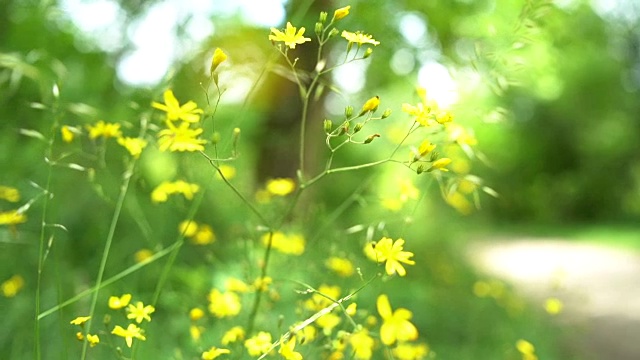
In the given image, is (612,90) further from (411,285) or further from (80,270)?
(80,270)

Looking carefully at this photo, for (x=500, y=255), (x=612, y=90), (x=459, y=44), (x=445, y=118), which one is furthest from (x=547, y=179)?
(x=445, y=118)

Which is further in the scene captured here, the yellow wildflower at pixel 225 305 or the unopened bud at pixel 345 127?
the yellow wildflower at pixel 225 305

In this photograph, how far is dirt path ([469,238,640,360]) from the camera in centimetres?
446

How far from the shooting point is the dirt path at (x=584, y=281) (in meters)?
4.46

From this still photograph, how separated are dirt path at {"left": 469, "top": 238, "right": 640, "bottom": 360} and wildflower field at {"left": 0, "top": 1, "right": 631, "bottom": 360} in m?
0.64

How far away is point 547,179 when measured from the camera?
59.8 ft

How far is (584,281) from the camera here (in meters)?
7.58

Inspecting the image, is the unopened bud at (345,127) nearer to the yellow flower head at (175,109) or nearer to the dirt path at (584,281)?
the yellow flower head at (175,109)

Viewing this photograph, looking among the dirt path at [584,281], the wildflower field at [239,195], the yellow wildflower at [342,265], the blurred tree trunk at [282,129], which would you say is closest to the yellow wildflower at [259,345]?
the wildflower field at [239,195]

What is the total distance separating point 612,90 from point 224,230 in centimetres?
1481

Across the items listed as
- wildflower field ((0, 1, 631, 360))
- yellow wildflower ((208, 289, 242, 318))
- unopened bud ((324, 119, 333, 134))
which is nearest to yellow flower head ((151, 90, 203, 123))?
wildflower field ((0, 1, 631, 360))

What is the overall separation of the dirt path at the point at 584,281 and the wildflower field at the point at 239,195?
64 centimetres

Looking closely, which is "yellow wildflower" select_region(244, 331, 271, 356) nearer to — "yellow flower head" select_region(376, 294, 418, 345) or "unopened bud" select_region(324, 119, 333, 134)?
"yellow flower head" select_region(376, 294, 418, 345)

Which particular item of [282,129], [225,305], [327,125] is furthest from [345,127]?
[282,129]
